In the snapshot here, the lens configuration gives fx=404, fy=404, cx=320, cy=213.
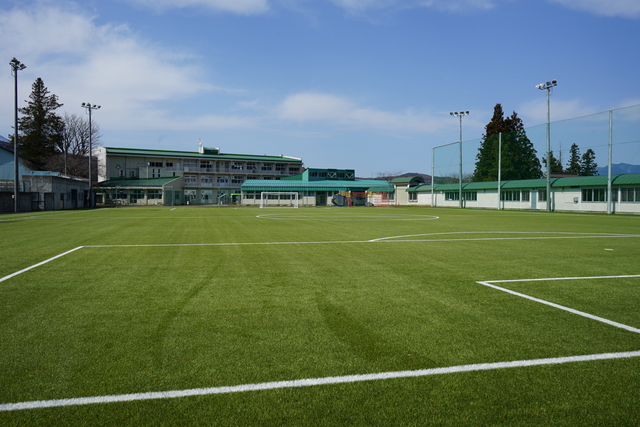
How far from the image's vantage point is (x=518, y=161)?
48.7 m

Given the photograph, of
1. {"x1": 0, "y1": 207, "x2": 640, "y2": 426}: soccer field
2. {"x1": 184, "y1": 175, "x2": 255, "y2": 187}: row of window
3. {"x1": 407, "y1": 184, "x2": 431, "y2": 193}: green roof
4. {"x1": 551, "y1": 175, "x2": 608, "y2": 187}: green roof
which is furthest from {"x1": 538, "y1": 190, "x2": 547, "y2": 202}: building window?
{"x1": 184, "y1": 175, "x2": 255, "y2": 187}: row of window

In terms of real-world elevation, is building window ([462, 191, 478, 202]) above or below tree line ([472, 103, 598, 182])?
below

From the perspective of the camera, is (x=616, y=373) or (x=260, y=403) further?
(x=616, y=373)

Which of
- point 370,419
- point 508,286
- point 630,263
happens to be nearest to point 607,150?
point 630,263

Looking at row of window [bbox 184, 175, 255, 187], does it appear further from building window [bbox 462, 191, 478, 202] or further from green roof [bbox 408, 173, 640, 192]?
building window [bbox 462, 191, 478, 202]

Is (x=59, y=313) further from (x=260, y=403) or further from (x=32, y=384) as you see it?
(x=260, y=403)

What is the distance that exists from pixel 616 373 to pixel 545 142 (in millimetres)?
46706

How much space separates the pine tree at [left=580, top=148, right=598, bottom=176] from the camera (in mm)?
38062

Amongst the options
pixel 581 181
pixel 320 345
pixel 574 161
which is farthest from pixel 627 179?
pixel 320 345

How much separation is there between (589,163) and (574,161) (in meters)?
2.82

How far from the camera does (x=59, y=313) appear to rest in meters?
4.87

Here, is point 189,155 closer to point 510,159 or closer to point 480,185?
point 480,185

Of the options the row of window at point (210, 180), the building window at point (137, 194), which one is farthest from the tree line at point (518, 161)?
the building window at point (137, 194)

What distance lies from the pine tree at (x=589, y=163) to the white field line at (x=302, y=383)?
4181 centimetres
